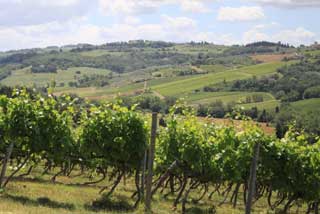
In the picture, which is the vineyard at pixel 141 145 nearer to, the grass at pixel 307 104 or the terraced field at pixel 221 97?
the grass at pixel 307 104

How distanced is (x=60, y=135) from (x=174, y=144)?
5.00 metres

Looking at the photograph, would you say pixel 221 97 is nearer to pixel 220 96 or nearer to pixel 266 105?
pixel 220 96

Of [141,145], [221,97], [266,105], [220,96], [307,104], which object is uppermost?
[220,96]

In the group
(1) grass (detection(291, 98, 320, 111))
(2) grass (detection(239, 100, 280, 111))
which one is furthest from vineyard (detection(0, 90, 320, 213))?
(1) grass (detection(291, 98, 320, 111))

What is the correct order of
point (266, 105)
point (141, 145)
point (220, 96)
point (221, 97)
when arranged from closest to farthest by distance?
1. point (141, 145)
2. point (266, 105)
3. point (221, 97)
4. point (220, 96)

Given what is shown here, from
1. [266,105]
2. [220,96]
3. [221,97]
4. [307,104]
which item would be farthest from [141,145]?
[220,96]

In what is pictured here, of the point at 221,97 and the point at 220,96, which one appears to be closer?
the point at 221,97

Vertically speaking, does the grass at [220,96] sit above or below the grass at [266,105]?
above

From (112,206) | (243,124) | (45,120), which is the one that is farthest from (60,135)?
(243,124)

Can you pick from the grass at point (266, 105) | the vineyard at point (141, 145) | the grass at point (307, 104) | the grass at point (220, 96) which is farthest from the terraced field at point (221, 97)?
the vineyard at point (141, 145)

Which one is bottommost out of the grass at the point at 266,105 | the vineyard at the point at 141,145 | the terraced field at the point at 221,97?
the vineyard at the point at 141,145

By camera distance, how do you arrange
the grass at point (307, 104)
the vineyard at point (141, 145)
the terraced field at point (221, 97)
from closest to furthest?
1. the vineyard at point (141, 145)
2. the grass at point (307, 104)
3. the terraced field at point (221, 97)

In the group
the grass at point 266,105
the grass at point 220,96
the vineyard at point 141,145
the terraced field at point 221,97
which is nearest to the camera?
the vineyard at point 141,145

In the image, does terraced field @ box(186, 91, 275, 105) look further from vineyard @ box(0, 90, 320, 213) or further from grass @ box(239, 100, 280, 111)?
vineyard @ box(0, 90, 320, 213)
